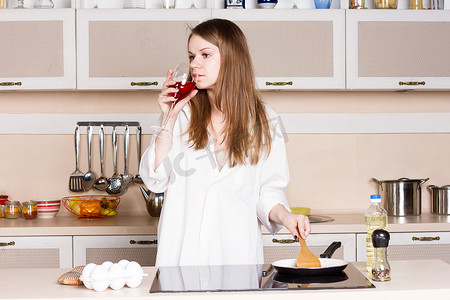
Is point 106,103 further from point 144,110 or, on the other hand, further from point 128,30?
point 128,30

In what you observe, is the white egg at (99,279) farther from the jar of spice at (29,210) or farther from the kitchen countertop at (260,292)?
the jar of spice at (29,210)

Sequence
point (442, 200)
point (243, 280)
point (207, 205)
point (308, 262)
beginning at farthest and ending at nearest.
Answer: point (442, 200), point (207, 205), point (308, 262), point (243, 280)

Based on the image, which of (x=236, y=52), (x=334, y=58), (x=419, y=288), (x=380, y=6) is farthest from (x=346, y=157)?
(x=419, y=288)

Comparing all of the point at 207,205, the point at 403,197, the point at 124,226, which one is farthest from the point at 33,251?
the point at 403,197

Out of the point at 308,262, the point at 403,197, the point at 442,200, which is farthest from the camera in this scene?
the point at 442,200

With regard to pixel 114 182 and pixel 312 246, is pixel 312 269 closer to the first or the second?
pixel 312 246

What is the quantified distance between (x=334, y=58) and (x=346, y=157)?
67 centimetres

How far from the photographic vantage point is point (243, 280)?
1528 millimetres

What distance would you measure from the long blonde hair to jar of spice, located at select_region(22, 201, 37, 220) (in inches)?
59.5

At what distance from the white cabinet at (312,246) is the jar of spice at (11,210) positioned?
53.3 inches

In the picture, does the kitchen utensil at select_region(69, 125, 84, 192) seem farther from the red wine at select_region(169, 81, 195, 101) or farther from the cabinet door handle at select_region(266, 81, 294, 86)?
the red wine at select_region(169, 81, 195, 101)

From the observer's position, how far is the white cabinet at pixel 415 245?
2990 mm

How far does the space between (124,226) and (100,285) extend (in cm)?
151

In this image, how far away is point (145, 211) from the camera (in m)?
3.55
